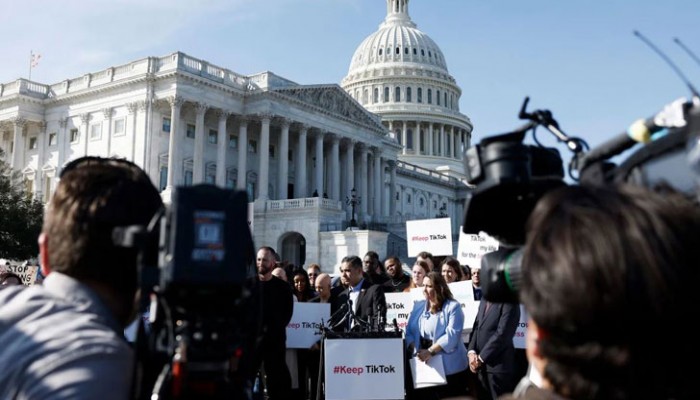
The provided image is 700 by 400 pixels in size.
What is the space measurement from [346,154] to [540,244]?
58591 millimetres

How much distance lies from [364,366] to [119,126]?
44.0 metres

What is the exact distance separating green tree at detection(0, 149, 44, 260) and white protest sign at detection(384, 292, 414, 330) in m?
33.2

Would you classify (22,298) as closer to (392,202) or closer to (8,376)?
(8,376)

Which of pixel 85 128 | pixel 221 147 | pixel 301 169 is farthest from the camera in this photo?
pixel 301 169

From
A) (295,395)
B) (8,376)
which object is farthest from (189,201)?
(295,395)

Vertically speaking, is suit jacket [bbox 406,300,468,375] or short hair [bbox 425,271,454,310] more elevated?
short hair [bbox 425,271,454,310]

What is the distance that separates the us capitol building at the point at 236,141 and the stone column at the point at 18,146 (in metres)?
0.10

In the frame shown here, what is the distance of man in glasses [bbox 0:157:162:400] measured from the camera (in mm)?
1687

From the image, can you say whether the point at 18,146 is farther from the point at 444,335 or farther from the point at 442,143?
the point at 442,143

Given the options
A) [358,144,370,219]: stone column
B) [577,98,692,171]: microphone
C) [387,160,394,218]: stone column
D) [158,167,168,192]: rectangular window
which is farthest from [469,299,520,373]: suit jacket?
[387,160,394,218]: stone column

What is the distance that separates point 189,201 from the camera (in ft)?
4.93

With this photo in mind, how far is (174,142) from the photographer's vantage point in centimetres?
4650

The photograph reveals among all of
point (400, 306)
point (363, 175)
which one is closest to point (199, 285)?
point (400, 306)

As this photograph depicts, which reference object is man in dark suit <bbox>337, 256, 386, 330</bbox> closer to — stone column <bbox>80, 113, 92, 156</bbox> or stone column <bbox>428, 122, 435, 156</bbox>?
stone column <bbox>80, 113, 92, 156</bbox>
